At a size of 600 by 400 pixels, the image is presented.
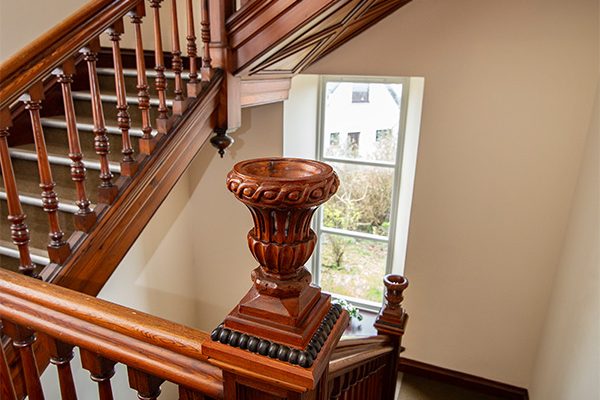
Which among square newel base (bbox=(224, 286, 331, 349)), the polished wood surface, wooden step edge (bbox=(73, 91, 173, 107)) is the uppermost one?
the polished wood surface

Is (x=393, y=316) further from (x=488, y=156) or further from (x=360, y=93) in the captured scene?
(x=360, y=93)

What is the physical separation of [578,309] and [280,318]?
Answer: 7.06 feet

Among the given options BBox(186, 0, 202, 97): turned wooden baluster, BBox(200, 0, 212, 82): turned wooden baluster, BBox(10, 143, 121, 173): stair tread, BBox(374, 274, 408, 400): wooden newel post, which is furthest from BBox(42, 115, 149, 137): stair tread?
BBox(374, 274, 408, 400): wooden newel post

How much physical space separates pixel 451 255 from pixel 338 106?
149 centimetres

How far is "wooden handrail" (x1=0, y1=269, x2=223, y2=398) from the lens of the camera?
0.65m

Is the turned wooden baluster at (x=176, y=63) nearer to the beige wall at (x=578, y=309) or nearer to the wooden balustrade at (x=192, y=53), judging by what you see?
the wooden balustrade at (x=192, y=53)

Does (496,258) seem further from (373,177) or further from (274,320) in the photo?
(274,320)

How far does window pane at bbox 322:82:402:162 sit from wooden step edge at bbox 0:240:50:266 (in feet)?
7.66

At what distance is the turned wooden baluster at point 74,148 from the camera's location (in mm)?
1409

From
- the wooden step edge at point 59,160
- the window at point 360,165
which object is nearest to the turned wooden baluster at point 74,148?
the wooden step edge at point 59,160

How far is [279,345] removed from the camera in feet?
1.84

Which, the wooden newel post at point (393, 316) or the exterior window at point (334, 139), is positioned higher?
the exterior window at point (334, 139)

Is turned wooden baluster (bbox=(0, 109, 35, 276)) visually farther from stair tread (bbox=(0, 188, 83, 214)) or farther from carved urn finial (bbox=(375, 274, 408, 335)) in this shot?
carved urn finial (bbox=(375, 274, 408, 335))

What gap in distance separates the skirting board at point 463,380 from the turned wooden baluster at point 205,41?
2518mm
